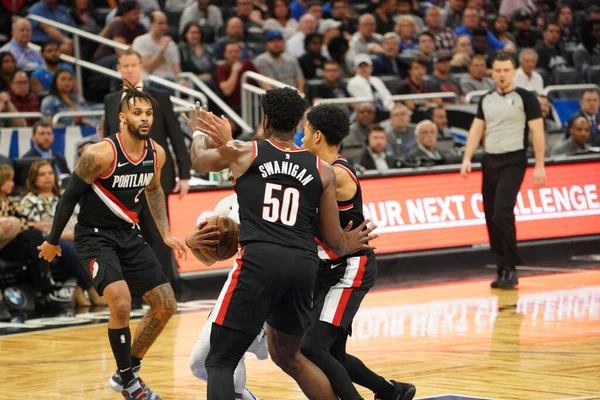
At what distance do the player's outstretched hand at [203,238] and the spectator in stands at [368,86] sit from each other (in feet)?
31.3

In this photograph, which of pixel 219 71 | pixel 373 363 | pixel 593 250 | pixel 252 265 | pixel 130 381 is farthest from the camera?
pixel 219 71

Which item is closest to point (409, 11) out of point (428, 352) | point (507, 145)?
point (507, 145)

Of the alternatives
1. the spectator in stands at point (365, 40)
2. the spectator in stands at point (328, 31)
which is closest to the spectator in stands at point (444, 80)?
the spectator in stands at point (365, 40)

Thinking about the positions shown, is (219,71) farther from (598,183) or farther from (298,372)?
(298,372)

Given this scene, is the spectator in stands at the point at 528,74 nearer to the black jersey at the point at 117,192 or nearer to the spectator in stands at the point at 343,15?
the spectator in stands at the point at 343,15

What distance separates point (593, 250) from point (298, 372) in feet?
28.5

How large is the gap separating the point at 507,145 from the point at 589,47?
357 inches

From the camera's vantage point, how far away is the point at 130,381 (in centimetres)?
672

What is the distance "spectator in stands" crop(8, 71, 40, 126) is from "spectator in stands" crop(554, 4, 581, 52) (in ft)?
32.2

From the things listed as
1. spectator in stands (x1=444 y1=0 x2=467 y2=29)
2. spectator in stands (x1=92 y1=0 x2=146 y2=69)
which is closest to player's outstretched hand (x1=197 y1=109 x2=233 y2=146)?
spectator in stands (x1=92 y1=0 x2=146 y2=69)

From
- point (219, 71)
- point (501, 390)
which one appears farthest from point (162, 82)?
point (501, 390)

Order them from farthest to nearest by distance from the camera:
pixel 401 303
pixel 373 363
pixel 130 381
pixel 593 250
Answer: pixel 593 250, pixel 401 303, pixel 373 363, pixel 130 381

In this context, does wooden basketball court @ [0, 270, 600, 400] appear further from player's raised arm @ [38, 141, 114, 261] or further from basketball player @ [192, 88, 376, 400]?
basketball player @ [192, 88, 376, 400]

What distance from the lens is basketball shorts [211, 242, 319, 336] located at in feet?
17.4
